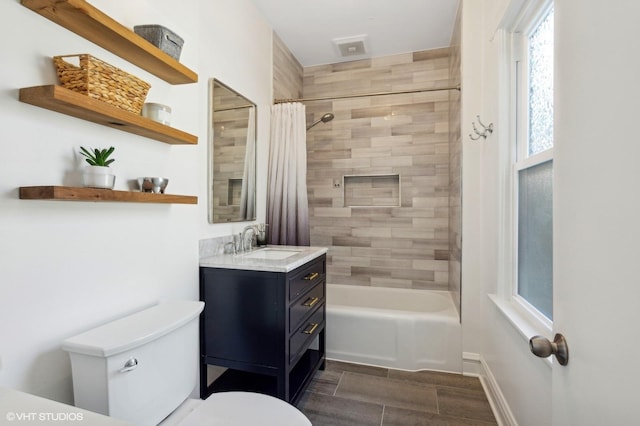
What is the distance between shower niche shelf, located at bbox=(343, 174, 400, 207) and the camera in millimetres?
3301

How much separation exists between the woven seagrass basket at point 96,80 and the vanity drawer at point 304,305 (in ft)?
4.10

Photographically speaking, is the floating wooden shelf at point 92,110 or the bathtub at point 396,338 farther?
the bathtub at point 396,338

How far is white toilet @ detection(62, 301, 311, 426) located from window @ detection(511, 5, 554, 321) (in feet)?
3.94

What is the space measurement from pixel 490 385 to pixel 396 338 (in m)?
0.66

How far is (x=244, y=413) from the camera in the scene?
116 centimetres

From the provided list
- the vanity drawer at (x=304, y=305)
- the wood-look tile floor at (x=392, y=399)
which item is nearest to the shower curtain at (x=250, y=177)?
the vanity drawer at (x=304, y=305)

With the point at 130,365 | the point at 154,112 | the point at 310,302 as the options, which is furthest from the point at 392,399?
the point at 154,112

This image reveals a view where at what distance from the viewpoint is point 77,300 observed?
114 centimetres

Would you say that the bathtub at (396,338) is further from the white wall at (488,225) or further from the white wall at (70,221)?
the white wall at (70,221)

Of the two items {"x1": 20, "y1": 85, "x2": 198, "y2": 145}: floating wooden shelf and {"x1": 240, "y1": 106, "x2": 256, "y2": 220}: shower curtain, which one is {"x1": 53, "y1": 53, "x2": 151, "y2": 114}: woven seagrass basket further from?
{"x1": 240, "y1": 106, "x2": 256, "y2": 220}: shower curtain

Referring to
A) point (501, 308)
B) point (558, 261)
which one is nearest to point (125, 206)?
point (558, 261)

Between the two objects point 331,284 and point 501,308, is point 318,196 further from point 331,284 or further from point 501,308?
point 501,308

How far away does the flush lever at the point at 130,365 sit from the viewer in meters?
1.02

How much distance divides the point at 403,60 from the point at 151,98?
2.61m
